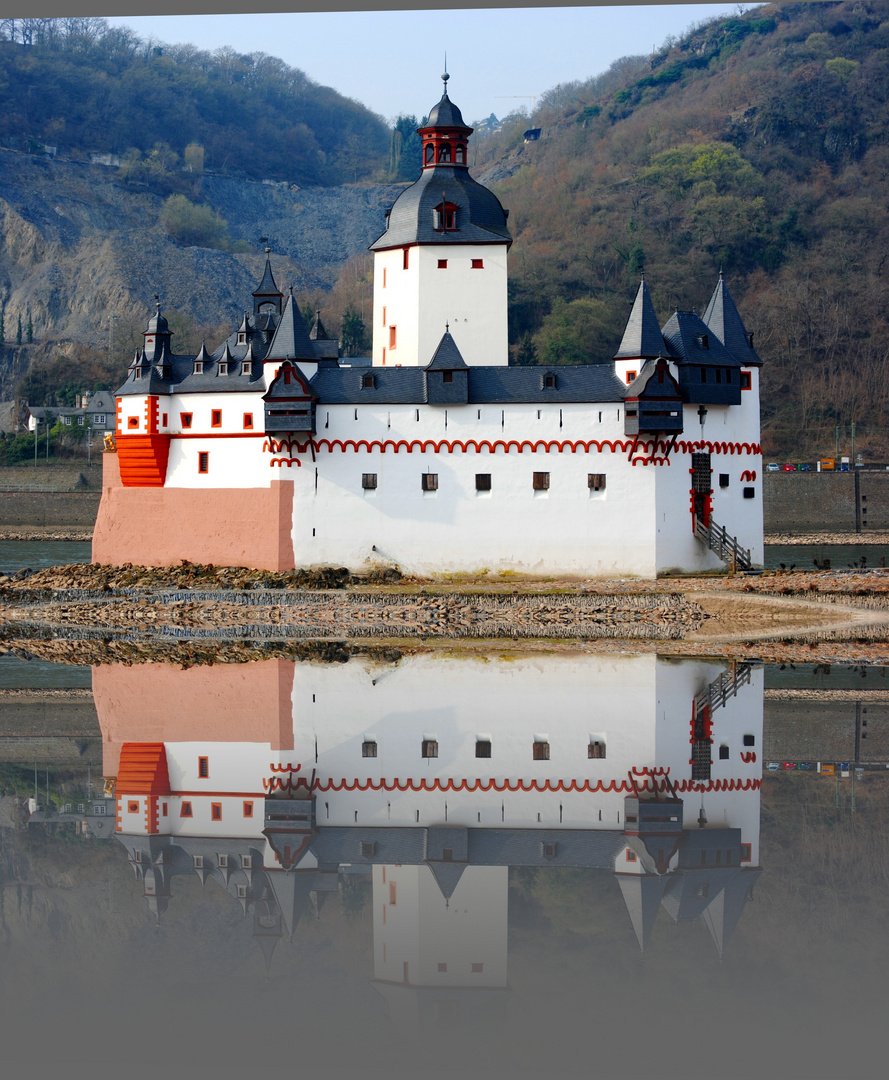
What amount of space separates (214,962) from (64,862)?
2918 millimetres

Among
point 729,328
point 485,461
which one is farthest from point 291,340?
point 729,328

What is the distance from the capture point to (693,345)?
38.8m

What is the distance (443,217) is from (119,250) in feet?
332

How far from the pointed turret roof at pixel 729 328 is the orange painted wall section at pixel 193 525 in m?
13.3

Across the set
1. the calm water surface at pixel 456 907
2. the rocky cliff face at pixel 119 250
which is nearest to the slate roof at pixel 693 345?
the calm water surface at pixel 456 907

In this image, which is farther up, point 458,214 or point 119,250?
point 119,250

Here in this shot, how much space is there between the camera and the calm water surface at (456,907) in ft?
28.8

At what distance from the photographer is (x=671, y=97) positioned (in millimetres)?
142250

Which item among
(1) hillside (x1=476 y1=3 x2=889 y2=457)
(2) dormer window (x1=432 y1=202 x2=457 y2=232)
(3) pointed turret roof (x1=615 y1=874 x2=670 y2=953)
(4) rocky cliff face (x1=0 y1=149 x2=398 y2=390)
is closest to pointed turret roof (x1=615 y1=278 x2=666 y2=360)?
(2) dormer window (x1=432 y1=202 x2=457 y2=232)

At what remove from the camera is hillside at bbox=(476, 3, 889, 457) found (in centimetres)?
9281

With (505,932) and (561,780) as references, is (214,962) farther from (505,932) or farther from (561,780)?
(561,780)

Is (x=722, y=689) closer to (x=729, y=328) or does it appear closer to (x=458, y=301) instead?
(x=729, y=328)

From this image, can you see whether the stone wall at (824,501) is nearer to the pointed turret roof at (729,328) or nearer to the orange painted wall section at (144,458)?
the pointed turret roof at (729,328)

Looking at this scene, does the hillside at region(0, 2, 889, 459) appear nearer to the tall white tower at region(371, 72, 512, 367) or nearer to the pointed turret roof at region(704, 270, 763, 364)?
the tall white tower at region(371, 72, 512, 367)
